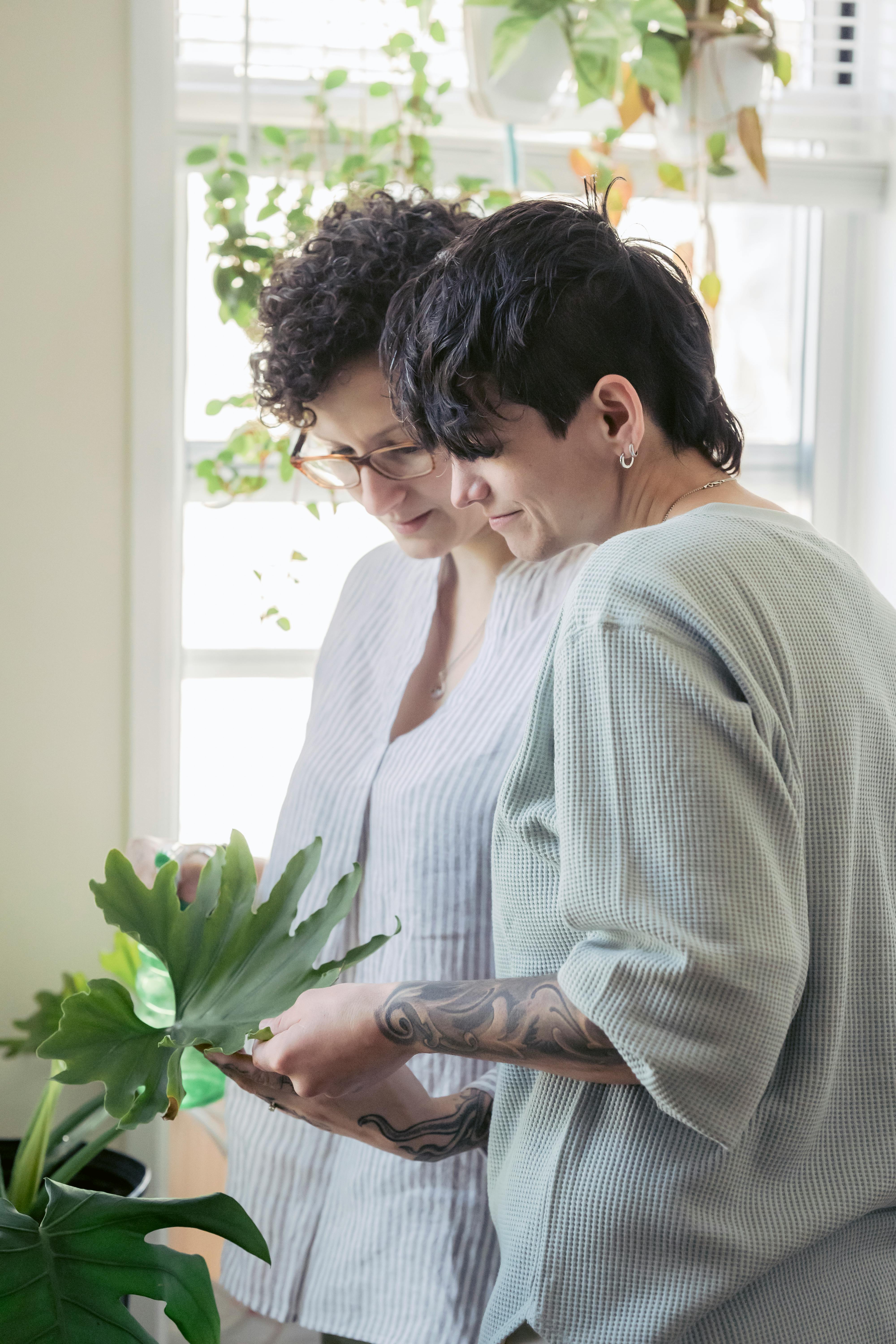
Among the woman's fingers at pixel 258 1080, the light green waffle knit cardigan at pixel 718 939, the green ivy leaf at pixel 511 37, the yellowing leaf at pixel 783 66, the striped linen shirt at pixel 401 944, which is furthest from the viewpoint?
the yellowing leaf at pixel 783 66

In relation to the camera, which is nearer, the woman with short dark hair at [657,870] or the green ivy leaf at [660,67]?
the woman with short dark hair at [657,870]

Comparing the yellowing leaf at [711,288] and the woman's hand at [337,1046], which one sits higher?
the yellowing leaf at [711,288]

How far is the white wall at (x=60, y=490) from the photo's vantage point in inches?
60.1

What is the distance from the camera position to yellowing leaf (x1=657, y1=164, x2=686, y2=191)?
163cm

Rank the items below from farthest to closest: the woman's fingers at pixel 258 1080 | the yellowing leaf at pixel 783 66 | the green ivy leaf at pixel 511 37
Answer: the yellowing leaf at pixel 783 66, the green ivy leaf at pixel 511 37, the woman's fingers at pixel 258 1080

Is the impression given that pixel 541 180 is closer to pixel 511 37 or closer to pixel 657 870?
pixel 511 37

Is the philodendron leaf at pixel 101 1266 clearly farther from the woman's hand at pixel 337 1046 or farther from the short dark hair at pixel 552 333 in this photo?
the short dark hair at pixel 552 333

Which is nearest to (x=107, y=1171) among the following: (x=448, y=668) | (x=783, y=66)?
(x=448, y=668)

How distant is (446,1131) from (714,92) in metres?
1.42

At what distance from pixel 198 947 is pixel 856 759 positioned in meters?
0.49

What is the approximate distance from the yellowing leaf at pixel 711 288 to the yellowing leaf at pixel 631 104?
9.5 inches

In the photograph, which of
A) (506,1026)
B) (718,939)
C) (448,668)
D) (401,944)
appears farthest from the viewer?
Result: (448,668)

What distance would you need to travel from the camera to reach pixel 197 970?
2.75ft

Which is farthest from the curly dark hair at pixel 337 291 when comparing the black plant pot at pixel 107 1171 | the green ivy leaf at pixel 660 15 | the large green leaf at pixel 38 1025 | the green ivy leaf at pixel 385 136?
A: the black plant pot at pixel 107 1171
